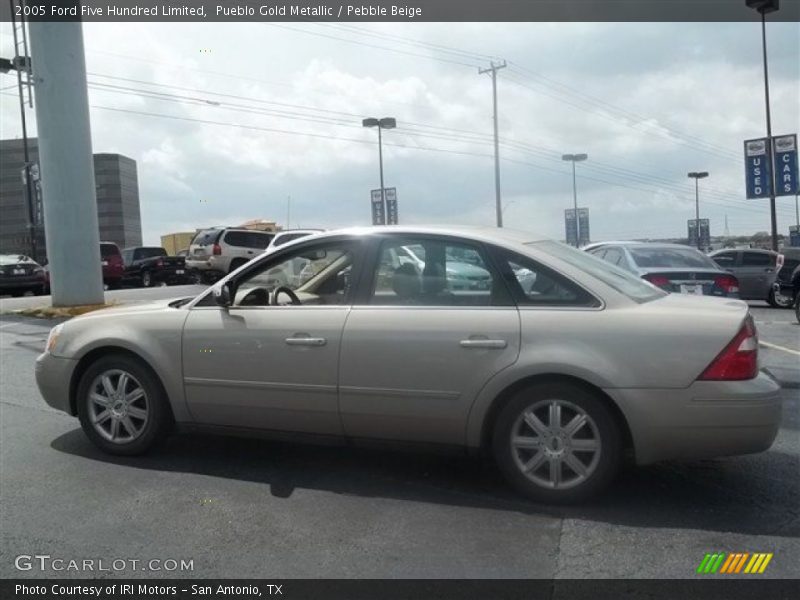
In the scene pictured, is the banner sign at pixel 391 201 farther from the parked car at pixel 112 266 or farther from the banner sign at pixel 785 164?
the banner sign at pixel 785 164

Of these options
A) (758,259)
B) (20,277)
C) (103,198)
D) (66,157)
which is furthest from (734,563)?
(103,198)

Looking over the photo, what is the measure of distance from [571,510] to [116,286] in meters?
25.9

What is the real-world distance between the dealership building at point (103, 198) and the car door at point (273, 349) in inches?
2679

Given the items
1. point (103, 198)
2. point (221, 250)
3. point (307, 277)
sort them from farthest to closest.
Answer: point (103, 198), point (221, 250), point (307, 277)

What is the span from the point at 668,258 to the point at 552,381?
648 cm

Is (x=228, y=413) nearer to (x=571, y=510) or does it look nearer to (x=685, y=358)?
(x=571, y=510)

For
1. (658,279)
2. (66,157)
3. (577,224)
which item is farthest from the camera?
(577,224)

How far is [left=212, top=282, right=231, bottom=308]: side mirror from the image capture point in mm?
4547

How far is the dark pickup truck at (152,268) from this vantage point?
29.3 meters

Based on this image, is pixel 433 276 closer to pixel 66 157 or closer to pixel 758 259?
pixel 66 157

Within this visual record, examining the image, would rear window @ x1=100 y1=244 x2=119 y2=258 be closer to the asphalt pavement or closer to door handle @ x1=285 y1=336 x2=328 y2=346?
the asphalt pavement

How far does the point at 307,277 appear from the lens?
4883 mm

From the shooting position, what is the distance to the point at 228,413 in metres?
4.52
